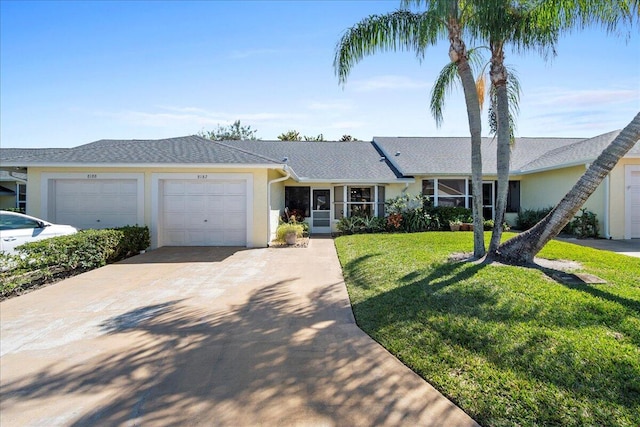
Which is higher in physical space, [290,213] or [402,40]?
[402,40]

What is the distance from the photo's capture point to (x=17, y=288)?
22.9 ft

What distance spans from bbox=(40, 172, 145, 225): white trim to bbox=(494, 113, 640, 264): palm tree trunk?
1151 cm

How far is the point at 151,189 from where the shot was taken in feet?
40.3

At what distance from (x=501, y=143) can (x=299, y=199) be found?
10.9 m

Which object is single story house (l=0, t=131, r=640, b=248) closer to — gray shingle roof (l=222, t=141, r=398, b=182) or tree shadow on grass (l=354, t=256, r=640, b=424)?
gray shingle roof (l=222, t=141, r=398, b=182)

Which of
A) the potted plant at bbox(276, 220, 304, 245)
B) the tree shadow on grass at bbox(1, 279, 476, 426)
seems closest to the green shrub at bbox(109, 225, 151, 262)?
the potted plant at bbox(276, 220, 304, 245)

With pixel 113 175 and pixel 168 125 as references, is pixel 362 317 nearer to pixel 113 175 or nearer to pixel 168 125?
pixel 113 175

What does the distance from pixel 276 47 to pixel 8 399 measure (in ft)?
36.5

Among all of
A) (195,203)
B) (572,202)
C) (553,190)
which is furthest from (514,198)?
(195,203)

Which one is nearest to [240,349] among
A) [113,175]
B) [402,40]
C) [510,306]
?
[510,306]

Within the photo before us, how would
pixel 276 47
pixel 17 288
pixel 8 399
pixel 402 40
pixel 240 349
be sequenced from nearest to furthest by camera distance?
pixel 8 399 < pixel 240 349 < pixel 17 288 < pixel 402 40 < pixel 276 47

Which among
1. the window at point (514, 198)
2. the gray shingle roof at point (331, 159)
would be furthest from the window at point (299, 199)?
the window at point (514, 198)

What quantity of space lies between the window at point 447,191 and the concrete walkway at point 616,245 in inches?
213

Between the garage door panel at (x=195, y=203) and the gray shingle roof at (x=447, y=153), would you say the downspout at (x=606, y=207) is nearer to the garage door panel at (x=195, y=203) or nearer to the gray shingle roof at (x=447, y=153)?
the gray shingle roof at (x=447, y=153)
